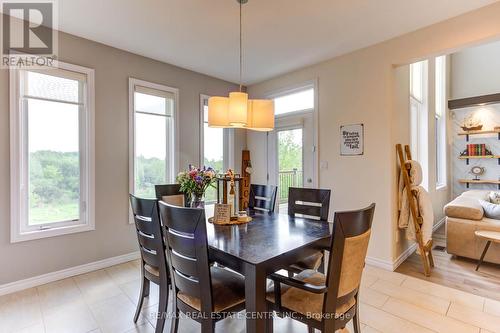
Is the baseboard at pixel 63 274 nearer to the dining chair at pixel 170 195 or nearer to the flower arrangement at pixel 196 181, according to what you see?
the dining chair at pixel 170 195

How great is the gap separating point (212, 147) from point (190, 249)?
3086 mm

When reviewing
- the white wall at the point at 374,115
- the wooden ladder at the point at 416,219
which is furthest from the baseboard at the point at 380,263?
the wooden ladder at the point at 416,219

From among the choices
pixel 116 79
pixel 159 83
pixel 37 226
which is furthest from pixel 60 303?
pixel 159 83

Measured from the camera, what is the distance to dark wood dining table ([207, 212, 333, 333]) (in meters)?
1.30

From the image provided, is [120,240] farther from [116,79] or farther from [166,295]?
[116,79]

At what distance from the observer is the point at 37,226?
2.70 meters

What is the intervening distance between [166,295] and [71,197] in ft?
6.35

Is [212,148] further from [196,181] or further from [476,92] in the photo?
[476,92]

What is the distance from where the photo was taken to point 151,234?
182cm

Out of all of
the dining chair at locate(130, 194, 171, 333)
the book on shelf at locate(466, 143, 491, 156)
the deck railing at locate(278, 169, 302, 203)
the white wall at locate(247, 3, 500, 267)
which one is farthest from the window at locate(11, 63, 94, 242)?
the book on shelf at locate(466, 143, 491, 156)

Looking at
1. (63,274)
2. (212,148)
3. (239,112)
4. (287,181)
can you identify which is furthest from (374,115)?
(63,274)

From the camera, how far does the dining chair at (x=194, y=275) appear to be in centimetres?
137

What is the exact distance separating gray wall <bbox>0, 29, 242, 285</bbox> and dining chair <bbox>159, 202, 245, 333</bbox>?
1983 mm

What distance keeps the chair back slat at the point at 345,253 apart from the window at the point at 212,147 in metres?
2.89
